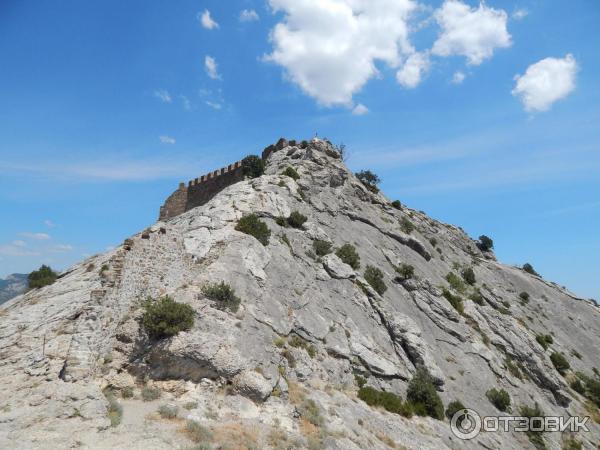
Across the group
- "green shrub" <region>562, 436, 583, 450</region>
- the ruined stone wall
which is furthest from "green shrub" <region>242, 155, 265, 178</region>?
"green shrub" <region>562, 436, 583, 450</region>

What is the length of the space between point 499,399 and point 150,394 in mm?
27621

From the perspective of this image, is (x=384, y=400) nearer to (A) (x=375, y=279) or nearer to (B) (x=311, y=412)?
(B) (x=311, y=412)

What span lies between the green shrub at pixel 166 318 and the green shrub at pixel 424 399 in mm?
15932

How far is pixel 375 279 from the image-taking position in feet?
119

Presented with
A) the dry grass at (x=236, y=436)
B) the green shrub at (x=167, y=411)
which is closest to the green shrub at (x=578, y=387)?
the dry grass at (x=236, y=436)

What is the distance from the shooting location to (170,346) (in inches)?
711

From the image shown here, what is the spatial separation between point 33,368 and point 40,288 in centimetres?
1019

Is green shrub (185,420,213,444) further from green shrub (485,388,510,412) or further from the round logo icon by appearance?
green shrub (485,388,510,412)

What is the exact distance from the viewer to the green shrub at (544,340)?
154 ft

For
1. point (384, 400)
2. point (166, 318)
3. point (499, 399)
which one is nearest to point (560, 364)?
point (499, 399)

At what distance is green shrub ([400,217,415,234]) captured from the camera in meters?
54.4

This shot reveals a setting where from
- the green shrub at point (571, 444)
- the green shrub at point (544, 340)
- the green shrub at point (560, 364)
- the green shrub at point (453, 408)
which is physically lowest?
the green shrub at point (571, 444)

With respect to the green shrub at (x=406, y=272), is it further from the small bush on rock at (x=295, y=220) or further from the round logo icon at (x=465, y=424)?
the round logo icon at (x=465, y=424)

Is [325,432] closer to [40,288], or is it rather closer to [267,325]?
[267,325]
